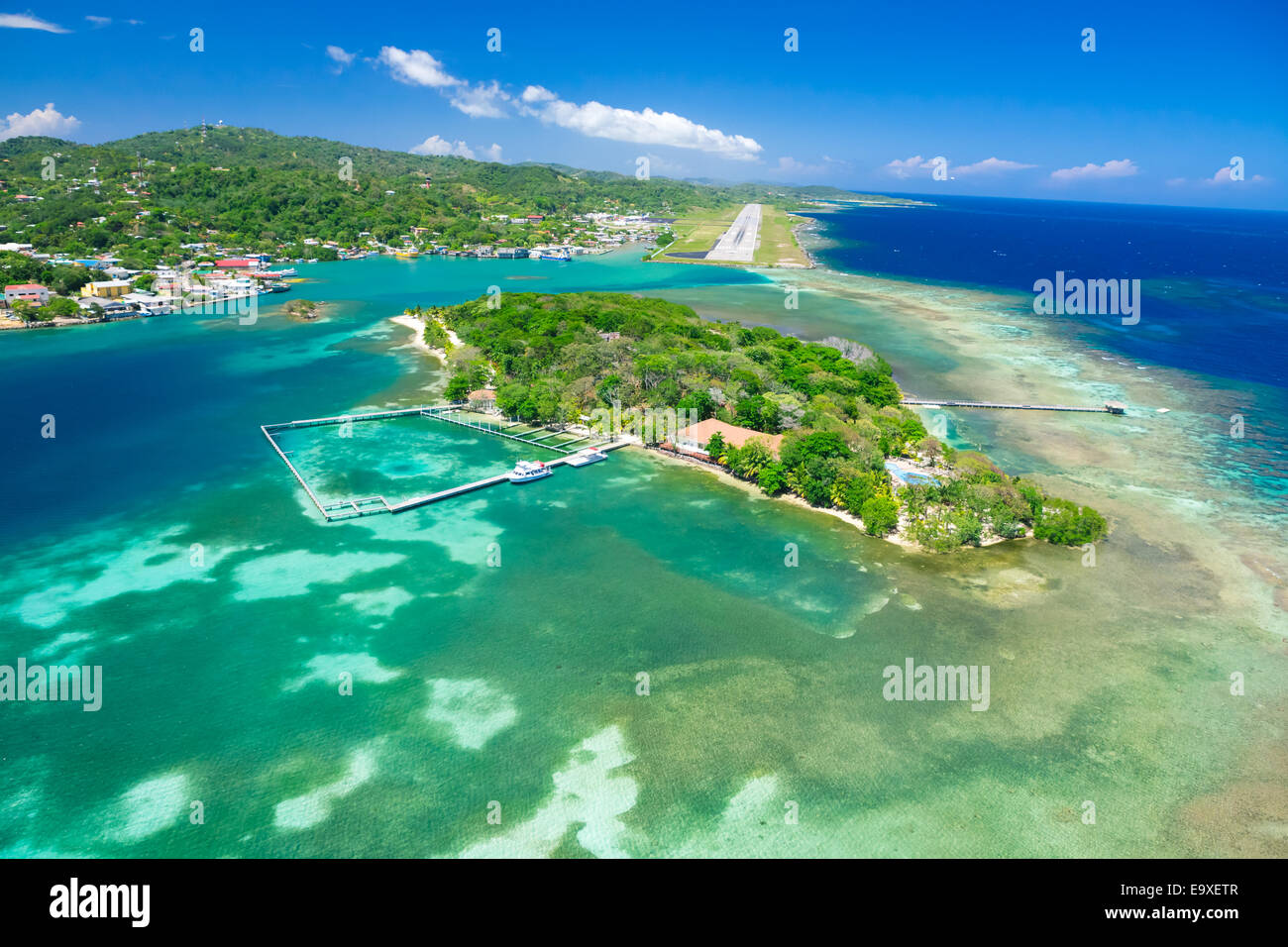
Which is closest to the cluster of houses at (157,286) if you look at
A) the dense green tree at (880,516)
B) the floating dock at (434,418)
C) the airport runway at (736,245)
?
the floating dock at (434,418)

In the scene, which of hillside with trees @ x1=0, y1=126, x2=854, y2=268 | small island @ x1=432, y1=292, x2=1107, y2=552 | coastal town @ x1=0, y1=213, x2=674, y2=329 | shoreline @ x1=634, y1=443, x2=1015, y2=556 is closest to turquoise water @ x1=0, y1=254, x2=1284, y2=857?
shoreline @ x1=634, y1=443, x2=1015, y2=556

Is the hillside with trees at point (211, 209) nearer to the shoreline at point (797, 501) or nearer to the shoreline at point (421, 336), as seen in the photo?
the shoreline at point (421, 336)

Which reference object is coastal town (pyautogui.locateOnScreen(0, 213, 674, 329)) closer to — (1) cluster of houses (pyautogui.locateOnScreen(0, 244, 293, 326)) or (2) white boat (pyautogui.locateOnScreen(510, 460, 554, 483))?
(1) cluster of houses (pyautogui.locateOnScreen(0, 244, 293, 326))

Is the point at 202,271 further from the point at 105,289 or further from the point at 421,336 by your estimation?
the point at 421,336

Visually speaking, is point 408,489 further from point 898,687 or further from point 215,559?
point 898,687

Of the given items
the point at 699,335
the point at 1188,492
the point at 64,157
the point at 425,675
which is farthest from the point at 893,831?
the point at 64,157

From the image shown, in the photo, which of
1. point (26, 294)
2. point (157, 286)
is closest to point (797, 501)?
point (26, 294)
